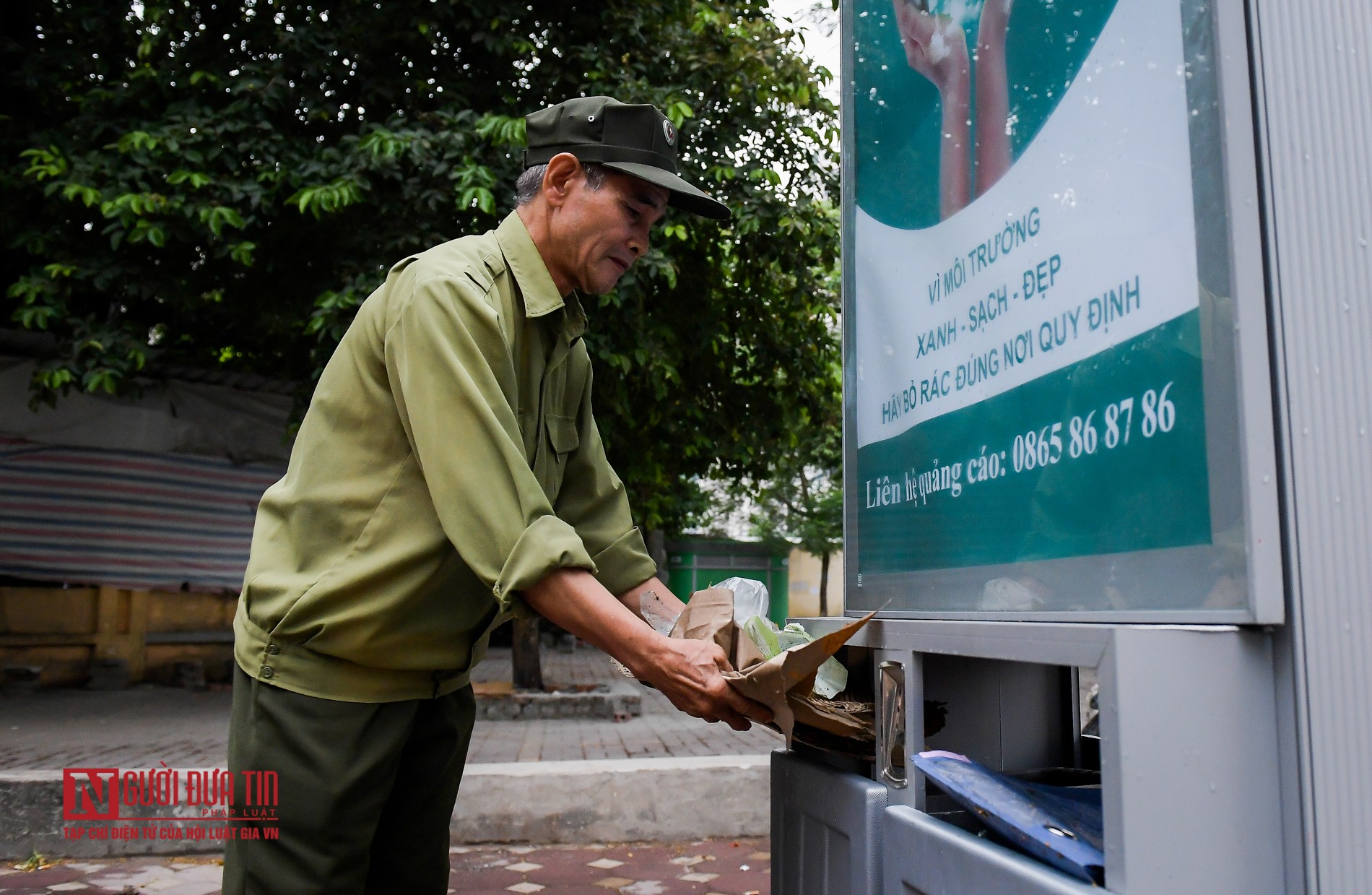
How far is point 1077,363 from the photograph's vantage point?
45.8 inches

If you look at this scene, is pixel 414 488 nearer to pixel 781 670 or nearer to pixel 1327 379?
pixel 781 670

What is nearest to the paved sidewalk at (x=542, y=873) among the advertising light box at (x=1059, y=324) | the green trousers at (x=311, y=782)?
the green trousers at (x=311, y=782)

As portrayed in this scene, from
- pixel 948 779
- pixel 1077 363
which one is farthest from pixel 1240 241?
pixel 948 779

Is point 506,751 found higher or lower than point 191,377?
lower

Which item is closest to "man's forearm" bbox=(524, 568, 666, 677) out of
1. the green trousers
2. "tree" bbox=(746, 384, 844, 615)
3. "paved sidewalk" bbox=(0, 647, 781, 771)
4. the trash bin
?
the green trousers

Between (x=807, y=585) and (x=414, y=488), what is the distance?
27.3 m

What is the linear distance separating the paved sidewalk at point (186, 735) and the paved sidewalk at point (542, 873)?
1228 mm

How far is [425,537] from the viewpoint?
169 centimetres

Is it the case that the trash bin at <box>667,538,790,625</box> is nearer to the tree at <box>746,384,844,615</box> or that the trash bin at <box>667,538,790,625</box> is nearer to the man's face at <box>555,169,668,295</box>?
the tree at <box>746,384,844,615</box>

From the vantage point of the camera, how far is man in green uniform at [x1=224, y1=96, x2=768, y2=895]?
1506 millimetres

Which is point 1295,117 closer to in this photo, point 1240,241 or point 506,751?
point 1240,241

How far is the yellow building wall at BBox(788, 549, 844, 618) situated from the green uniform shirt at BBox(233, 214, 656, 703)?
25.9m

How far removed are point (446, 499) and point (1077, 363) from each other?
882mm

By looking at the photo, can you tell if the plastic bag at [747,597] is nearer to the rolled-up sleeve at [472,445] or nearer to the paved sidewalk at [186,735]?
the rolled-up sleeve at [472,445]
